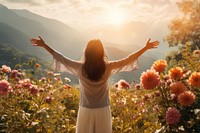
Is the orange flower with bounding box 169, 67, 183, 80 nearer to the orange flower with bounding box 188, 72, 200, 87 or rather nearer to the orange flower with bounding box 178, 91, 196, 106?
the orange flower with bounding box 188, 72, 200, 87

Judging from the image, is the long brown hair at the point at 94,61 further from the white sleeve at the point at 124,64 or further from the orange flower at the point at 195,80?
the orange flower at the point at 195,80

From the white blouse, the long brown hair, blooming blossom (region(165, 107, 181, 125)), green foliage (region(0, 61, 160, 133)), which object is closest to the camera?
blooming blossom (region(165, 107, 181, 125))

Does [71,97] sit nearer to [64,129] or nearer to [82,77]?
[64,129]

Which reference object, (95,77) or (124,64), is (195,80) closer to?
(124,64)

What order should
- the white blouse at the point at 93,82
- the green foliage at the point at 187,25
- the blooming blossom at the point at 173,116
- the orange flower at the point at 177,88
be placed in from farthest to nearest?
1. the green foliage at the point at 187,25
2. the white blouse at the point at 93,82
3. the orange flower at the point at 177,88
4. the blooming blossom at the point at 173,116

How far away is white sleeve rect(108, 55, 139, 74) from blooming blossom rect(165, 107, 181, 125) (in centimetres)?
88

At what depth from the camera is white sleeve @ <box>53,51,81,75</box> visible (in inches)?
151

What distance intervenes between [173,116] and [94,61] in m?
1.05

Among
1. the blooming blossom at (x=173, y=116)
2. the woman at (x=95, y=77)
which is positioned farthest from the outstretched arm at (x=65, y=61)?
the blooming blossom at (x=173, y=116)

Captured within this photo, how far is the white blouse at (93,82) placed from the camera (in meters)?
3.79

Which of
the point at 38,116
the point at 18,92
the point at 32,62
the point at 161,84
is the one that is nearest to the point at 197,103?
the point at 161,84

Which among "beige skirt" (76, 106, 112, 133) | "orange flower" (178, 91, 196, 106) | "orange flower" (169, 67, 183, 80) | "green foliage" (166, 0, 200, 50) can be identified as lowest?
"beige skirt" (76, 106, 112, 133)

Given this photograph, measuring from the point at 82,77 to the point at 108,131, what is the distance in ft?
2.55

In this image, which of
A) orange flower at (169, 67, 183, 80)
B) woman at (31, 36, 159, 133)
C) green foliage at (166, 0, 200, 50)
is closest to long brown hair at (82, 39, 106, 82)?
woman at (31, 36, 159, 133)
